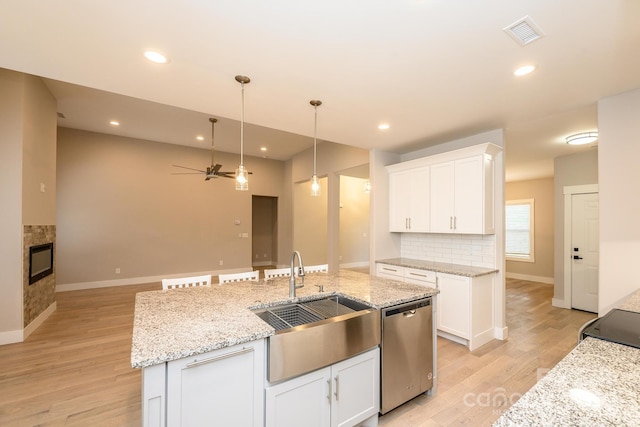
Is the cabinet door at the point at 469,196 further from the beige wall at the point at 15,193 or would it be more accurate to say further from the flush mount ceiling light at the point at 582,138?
the beige wall at the point at 15,193

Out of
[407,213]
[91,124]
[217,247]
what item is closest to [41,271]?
[91,124]

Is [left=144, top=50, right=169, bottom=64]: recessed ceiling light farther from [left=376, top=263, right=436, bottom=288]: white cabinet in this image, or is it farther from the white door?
the white door

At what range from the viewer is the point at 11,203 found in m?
3.36

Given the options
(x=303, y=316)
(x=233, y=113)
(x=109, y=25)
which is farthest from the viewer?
(x=233, y=113)

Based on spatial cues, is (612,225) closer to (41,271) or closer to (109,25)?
(109,25)

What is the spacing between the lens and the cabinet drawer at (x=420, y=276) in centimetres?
359

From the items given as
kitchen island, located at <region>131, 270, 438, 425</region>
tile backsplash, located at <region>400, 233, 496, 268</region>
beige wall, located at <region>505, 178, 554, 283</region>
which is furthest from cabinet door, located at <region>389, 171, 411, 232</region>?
beige wall, located at <region>505, 178, 554, 283</region>

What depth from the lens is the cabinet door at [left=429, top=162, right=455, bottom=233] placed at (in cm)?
365

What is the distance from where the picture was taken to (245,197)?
7.75 metres

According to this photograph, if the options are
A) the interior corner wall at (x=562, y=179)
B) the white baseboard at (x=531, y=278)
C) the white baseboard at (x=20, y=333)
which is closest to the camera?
the white baseboard at (x=20, y=333)

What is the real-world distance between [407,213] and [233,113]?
2826mm

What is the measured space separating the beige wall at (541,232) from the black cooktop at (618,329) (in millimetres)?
6107

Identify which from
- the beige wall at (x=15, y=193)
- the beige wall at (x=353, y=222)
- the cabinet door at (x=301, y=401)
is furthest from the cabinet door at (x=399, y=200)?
the beige wall at (x=15, y=193)

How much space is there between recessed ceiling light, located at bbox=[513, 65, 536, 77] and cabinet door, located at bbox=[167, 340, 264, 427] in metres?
2.71
